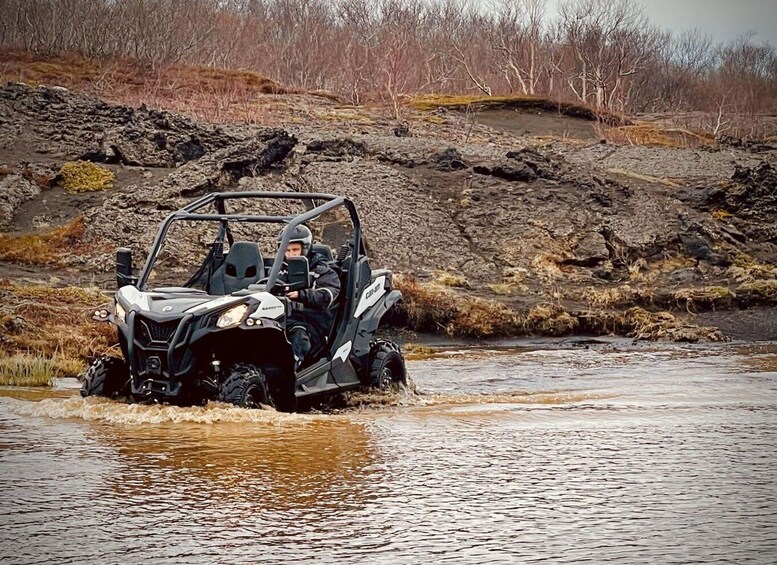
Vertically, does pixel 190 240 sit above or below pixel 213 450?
above

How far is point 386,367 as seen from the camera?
419 inches

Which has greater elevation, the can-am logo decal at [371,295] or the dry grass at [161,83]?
the dry grass at [161,83]

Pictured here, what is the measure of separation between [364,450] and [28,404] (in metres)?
3.33

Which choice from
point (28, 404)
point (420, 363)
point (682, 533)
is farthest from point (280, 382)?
point (420, 363)

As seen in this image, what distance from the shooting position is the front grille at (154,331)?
8211mm

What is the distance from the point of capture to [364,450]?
304 inches

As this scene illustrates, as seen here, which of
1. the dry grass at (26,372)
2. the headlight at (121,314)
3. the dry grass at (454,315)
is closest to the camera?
the headlight at (121,314)

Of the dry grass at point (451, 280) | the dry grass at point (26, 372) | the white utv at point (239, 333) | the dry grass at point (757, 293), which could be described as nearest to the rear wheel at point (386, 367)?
the white utv at point (239, 333)

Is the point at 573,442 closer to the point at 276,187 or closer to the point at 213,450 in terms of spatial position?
the point at 213,450

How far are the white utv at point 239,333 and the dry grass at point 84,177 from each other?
14.5m

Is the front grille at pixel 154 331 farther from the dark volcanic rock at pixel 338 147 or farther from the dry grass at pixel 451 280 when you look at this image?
the dark volcanic rock at pixel 338 147

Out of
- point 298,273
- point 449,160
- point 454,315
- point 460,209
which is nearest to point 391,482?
point 298,273

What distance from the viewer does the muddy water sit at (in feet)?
17.0

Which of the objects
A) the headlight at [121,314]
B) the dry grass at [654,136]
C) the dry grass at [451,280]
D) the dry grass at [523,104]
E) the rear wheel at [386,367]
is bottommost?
the rear wheel at [386,367]
